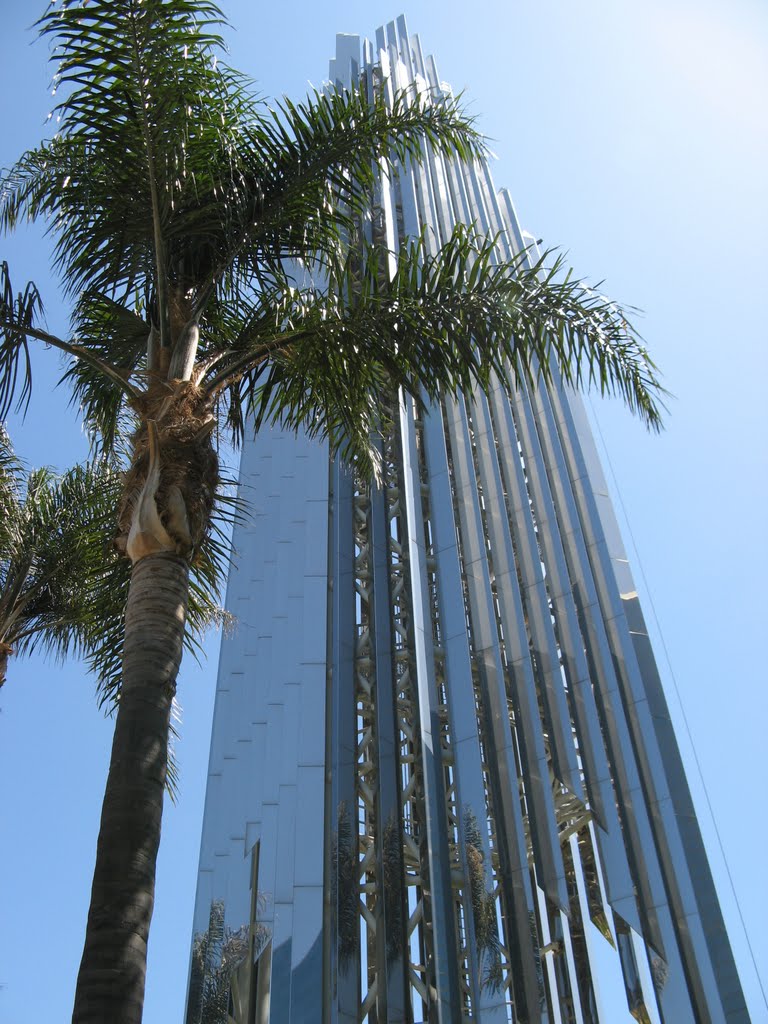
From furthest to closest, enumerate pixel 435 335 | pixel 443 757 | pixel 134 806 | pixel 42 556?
pixel 443 757, pixel 42 556, pixel 435 335, pixel 134 806

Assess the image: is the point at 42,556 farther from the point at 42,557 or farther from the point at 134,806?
the point at 134,806

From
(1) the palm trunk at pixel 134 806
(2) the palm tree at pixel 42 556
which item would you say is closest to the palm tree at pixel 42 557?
(2) the palm tree at pixel 42 556

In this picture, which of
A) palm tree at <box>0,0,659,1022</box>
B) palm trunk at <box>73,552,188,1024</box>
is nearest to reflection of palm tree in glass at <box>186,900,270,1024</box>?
palm tree at <box>0,0,659,1022</box>

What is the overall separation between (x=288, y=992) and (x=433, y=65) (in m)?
27.7

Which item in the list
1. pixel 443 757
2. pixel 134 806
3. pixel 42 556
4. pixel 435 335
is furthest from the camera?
pixel 443 757

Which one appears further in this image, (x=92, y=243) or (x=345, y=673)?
(x=345, y=673)

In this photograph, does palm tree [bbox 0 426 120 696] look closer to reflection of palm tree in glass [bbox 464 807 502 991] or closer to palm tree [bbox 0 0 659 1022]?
palm tree [bbox 0 0 659 1022]

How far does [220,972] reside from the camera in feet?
45.0

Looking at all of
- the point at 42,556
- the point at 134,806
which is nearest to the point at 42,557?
the point at 42,556

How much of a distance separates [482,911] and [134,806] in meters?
10.9

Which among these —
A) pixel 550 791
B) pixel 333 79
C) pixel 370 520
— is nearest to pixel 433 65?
pixel 333 79

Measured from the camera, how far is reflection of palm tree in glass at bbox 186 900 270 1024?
43.5 ft

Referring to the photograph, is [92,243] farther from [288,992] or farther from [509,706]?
[509,706]

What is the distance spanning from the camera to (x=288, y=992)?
1314 centimetres
